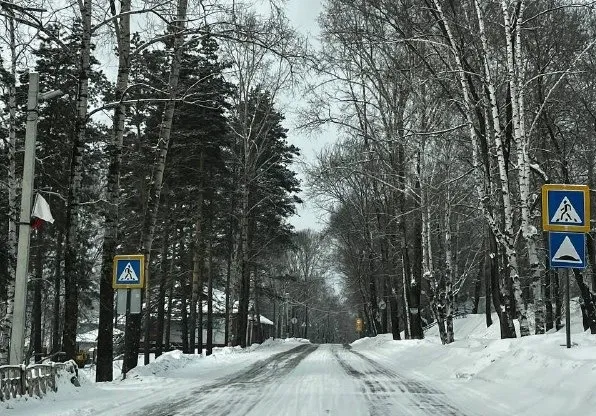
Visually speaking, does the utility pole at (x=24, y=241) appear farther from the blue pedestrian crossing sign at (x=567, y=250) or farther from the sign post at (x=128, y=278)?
the blue pedestrian crossing sign at (x=567, y=250)

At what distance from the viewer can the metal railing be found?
8.55 m

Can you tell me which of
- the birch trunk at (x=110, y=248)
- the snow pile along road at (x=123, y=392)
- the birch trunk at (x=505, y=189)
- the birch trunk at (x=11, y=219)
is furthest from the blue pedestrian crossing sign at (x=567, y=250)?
the birch trunk at (x=11, y=219)

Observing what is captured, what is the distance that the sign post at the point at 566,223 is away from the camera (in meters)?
8.97

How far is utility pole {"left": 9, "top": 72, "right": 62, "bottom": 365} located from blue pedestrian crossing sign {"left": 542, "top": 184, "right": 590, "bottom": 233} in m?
8.37

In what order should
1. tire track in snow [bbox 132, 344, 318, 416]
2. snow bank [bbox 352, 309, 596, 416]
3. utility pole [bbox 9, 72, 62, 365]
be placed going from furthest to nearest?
utility pole [bbox 9, 72, 62, 365] → tire track in snow [bbox 132, 344, 318, 416] → snow bank [bbox 352, 309, 596, 416]

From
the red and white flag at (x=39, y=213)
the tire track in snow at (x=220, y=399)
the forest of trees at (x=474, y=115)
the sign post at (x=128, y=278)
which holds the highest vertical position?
the forest of trees at (x=474, y=115)

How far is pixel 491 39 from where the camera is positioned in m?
16.7

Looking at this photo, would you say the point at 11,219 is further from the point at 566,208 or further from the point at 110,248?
the point at 566,208

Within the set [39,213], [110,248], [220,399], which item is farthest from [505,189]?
[39,213]

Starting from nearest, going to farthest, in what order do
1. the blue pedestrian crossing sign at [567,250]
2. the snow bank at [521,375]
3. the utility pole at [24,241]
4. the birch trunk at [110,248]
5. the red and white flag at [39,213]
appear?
the snow bank at [521,375]
the blue pedestrian crossing sign at [567,250]
the utility pole at [24,241]
the red and white flag at [39,213]
the birch trunk at [110,248]

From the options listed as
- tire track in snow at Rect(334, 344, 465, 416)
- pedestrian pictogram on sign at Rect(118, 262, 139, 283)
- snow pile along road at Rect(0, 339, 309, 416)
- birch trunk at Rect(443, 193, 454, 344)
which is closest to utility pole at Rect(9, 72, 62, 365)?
snow pile along road at Rect(0, 339, 309, 416)

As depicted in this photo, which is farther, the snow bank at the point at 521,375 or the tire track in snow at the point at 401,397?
the tire track in snow at the point at 401,397

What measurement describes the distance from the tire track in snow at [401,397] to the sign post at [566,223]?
273 centimetres

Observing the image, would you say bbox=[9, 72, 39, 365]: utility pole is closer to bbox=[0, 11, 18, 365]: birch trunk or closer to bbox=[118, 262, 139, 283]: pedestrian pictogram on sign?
bbox=[118, 262, 139, 283]: pedestrian pictogram on sign
